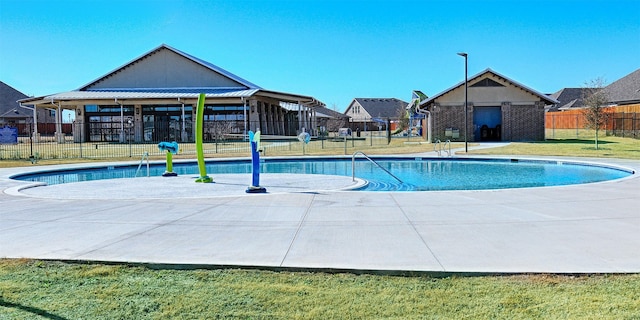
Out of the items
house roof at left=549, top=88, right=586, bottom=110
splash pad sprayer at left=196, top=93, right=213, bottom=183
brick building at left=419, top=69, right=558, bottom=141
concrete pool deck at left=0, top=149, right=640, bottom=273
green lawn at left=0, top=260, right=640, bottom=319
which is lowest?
green lawn at left=0, top=260, right=640, bottom=319

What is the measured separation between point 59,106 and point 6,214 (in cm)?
3799

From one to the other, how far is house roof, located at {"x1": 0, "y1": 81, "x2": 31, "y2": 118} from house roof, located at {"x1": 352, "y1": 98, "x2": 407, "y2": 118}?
161 feet

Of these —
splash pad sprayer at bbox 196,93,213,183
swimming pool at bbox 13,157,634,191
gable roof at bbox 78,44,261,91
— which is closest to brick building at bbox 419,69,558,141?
swimming pool at bbox 13,157,634,191

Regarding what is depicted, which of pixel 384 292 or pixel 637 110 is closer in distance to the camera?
pixel 384 292

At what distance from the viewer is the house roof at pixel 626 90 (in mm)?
43688

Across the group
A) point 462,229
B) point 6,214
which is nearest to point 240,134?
point 6,214

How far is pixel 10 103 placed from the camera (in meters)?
65.4

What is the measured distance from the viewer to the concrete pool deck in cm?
539

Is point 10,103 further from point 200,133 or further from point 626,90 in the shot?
point 626,90

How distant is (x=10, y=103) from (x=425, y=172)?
63.1m

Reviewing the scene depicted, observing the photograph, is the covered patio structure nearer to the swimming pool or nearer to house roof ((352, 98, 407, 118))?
the swimming pool

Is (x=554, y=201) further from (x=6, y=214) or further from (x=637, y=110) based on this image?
(x=637, y=110)

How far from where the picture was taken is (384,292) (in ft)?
14.4

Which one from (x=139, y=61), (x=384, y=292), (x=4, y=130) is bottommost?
(x=384, y=292)
